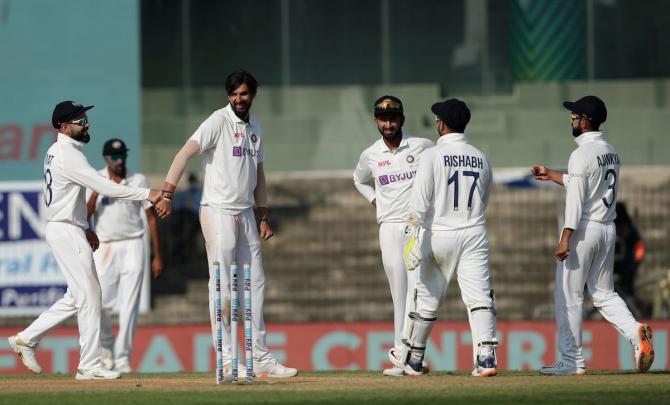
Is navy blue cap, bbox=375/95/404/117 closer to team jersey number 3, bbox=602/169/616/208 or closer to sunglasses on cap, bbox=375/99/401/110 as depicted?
sunglasses on cap, bbox=375/99/401/110

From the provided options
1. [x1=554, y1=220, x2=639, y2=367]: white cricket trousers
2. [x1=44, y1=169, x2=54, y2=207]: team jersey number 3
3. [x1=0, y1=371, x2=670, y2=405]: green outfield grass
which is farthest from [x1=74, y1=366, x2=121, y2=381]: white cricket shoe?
[x1=554, y1=220, x2=639, y2=367]: white cricket trousers

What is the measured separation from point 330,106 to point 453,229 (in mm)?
11770

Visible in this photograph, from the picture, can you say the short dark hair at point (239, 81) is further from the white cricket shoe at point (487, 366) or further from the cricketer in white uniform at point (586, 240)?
the white cricket shoe at point (487, 366)

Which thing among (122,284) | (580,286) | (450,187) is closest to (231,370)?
(450,187)

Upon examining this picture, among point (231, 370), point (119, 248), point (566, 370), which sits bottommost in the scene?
point (566, 370)

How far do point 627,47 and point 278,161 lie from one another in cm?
555

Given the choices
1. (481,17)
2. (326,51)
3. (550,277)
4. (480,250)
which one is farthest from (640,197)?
(480,250)

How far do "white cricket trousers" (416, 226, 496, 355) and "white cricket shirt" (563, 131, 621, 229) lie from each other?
2.65 feet

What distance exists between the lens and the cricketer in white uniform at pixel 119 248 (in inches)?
628

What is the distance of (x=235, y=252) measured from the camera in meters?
12.5

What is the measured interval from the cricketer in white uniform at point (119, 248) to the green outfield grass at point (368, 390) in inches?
125

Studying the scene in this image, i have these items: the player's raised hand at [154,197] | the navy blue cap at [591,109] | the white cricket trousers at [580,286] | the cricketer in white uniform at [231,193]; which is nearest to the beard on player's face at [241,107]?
the cricketer in white uniform at [231,193]

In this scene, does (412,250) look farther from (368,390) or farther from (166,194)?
(166,194)

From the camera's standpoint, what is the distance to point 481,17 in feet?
78.6
